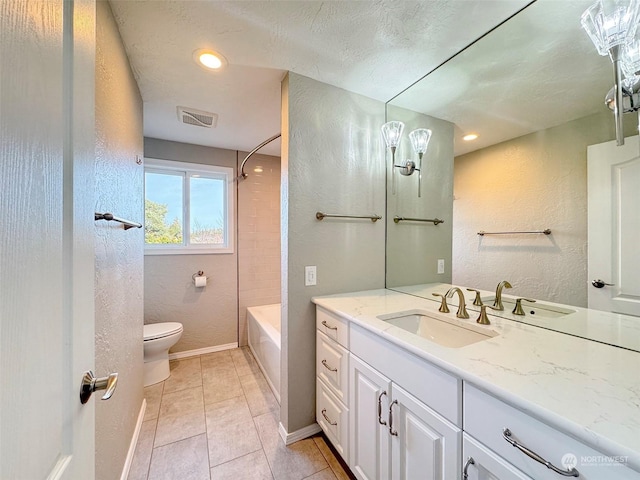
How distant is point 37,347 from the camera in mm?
394

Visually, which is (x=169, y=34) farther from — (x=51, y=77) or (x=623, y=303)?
(x=623, y=303)

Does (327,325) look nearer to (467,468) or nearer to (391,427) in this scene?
(391,427)

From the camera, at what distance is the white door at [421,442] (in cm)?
81

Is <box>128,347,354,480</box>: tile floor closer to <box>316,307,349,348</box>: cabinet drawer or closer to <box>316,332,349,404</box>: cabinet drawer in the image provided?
<box>316,332,349,404</box>: cabinet drawer

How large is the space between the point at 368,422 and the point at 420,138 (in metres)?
1.79

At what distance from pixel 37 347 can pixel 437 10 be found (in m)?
1.74

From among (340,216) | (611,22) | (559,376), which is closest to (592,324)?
(559,376)

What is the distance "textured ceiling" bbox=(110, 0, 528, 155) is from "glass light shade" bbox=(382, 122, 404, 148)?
0.24 m

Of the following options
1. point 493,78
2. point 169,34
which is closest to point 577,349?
point 493,78

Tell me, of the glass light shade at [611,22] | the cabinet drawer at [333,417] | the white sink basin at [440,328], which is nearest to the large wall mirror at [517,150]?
the glass light shade at [611,22]

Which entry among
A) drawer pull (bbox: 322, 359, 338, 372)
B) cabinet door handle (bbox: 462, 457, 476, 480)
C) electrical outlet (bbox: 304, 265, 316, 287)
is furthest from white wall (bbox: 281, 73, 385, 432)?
cabinet door handle (bbox: 462, 457, 476, 480)

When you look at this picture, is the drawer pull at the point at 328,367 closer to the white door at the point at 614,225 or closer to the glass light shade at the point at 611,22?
the white door at the point at 614,225

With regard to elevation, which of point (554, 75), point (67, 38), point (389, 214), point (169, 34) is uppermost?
point (169, 34)

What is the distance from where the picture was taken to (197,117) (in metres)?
2.13
